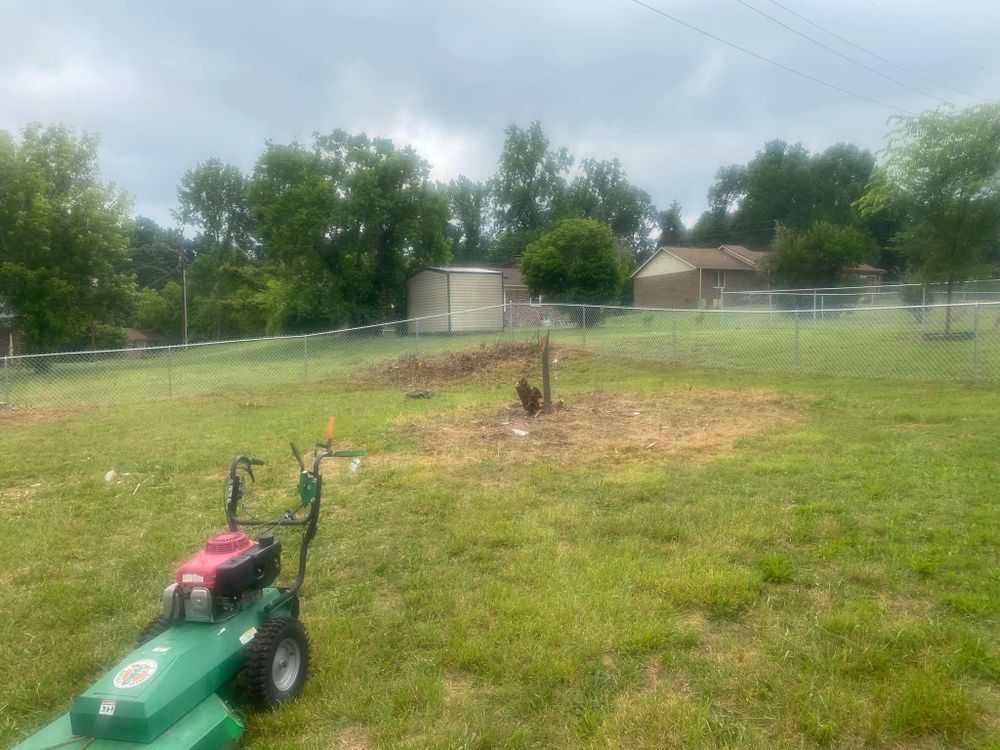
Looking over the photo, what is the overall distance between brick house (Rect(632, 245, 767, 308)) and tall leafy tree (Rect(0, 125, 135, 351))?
3028 centimetres

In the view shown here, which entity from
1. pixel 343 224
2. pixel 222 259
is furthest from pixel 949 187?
pixel 222 259

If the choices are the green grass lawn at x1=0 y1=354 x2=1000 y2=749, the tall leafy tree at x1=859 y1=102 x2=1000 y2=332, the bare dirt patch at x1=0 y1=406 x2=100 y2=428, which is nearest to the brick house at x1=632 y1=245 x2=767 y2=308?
the tall leafy tree at x1=859 y1=102 x2=1000 y2=332

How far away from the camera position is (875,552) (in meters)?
4.27

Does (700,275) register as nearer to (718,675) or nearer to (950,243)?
(950,243)

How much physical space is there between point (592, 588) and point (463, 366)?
1206 centimetres

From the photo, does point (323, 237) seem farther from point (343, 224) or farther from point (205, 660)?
point (205, 660)

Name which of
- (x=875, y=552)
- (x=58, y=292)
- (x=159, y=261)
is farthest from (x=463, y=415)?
(x=159, y=261)

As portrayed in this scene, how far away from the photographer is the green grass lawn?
283 cm

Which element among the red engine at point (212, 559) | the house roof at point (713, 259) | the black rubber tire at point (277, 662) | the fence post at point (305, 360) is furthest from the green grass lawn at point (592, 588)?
the house roof at point (713, 259)

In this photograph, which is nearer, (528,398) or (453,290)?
(528,398)

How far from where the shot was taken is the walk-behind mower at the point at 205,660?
2.35 meters

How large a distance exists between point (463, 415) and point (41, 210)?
21.5 m

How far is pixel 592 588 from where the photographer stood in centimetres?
393

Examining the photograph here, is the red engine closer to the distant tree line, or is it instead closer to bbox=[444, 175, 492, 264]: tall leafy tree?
the distant tree line
